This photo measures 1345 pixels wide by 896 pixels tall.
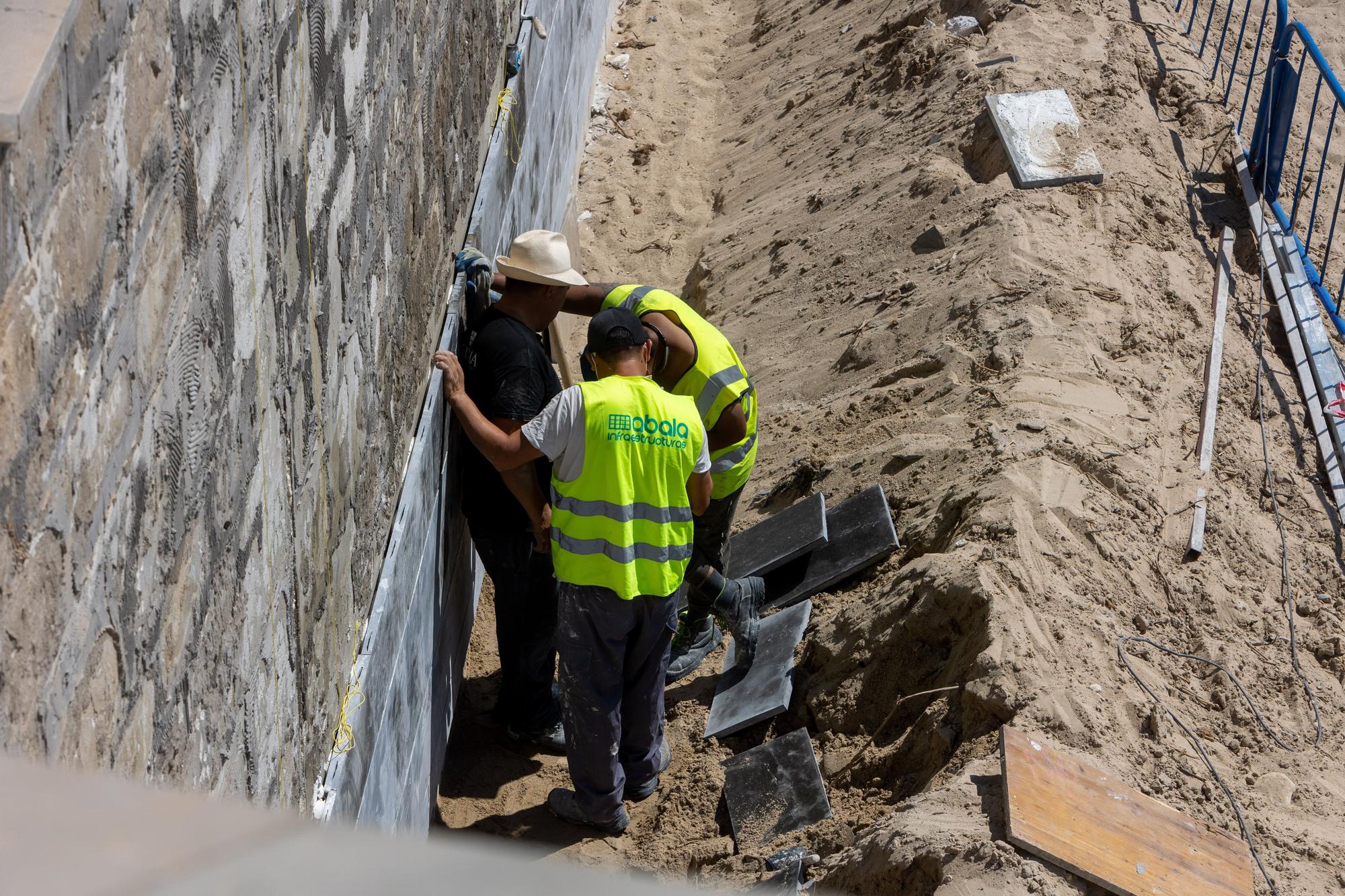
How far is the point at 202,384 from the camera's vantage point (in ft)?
8.71

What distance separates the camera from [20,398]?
74.0 inches

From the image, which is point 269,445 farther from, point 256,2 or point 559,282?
point 559,282

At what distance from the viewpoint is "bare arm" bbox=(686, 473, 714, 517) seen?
5.19 metres

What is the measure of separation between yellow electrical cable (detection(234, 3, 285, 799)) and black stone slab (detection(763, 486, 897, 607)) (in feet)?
10.6

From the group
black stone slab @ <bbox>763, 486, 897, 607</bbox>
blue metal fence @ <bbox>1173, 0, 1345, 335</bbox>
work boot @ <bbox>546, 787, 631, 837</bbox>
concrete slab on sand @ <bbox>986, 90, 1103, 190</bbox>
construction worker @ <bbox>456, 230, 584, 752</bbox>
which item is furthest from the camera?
concrete slab on sand @ <bbox>986, 90, 1103, 190</bbox>

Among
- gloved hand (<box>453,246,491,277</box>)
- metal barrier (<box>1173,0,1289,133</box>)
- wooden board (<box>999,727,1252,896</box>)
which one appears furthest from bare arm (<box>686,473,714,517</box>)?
metal barrier (<box>1173,0,1289,133</box>)

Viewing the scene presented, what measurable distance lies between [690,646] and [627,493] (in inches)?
72.1

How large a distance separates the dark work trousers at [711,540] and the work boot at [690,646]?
20 cm

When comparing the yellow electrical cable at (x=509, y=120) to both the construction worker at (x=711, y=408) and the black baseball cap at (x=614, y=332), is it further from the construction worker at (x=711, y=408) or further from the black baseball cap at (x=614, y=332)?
the black baseball cap at (x=614, y=332)

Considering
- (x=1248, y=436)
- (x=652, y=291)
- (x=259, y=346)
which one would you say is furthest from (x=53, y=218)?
(x=1248, y=436)

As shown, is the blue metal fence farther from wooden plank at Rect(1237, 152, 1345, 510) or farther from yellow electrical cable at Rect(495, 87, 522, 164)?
yellow electrical cable at Rect(495, 87, 522, 164)

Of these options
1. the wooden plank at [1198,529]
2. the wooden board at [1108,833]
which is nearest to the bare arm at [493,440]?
the wooden board at [1108,833]

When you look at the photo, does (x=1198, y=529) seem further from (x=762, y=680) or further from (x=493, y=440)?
(x=493, y=440)

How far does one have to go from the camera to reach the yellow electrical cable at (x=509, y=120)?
267 inches
